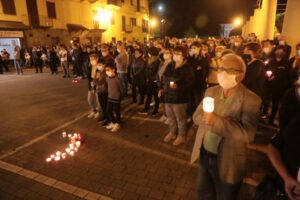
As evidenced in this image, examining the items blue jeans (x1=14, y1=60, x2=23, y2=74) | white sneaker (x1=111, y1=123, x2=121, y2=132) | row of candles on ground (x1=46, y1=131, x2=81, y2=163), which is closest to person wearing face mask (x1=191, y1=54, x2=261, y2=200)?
row of candles on ground (x1=46, y1=131, x2=81, y2=163)

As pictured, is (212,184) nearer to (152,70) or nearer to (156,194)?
(156,194)

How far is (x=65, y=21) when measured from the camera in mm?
26688

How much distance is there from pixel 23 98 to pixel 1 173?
234 inches

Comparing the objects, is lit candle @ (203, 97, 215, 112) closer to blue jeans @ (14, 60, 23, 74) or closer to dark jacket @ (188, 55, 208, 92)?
dark jacket @ (188, 55, 208, 92)

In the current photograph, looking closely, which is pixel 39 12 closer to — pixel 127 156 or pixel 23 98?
pixel 23 98

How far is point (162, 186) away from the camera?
3.50m

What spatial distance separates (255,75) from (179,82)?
1725mm

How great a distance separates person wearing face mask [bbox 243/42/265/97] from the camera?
15.1ft

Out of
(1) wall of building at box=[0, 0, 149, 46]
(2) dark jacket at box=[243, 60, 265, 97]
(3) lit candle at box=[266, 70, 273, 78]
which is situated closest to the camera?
(2) dark jacket at box=[243, 60, 265, 97]

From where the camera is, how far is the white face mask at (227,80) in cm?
214

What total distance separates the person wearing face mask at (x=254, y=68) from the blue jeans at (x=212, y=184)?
120 inches

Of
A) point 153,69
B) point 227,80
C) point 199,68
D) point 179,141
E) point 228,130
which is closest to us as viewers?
point 228,130

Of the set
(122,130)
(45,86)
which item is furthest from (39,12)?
(122,130)

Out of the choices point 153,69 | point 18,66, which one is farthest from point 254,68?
point 18,66
